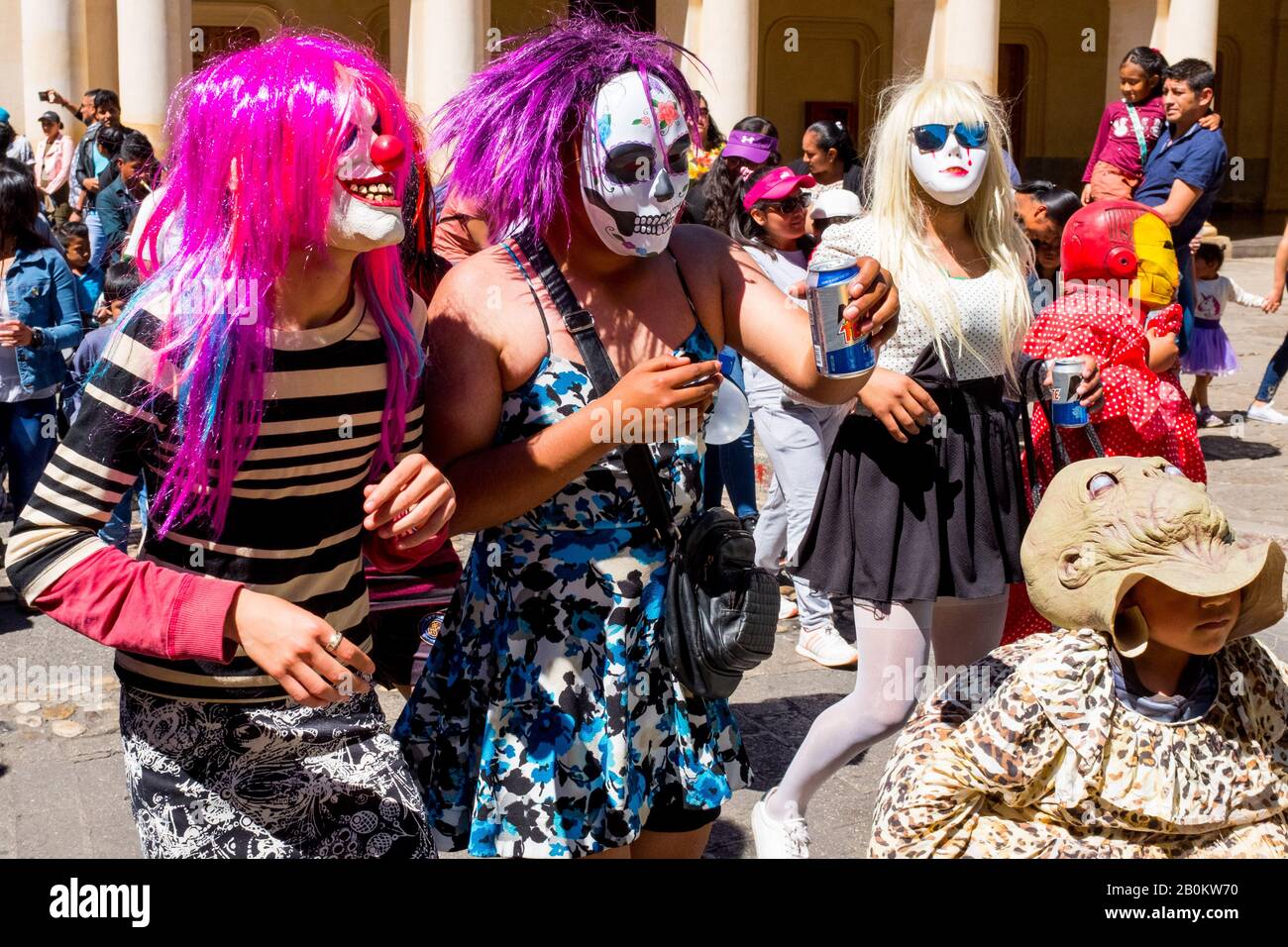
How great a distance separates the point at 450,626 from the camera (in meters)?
2.62

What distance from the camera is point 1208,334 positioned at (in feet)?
32.5

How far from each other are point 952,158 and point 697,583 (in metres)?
1.55

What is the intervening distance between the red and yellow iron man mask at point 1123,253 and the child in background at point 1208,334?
15.9 feet

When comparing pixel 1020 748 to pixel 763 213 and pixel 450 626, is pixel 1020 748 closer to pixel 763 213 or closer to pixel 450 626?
pixel 450 626

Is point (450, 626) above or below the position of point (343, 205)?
below

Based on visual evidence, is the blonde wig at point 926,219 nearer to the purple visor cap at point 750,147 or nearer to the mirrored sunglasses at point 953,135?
the mirrored sunglasses at point 953,135

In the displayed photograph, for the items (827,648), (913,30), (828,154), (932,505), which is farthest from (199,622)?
(913,30)

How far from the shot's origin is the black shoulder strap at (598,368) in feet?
8.11

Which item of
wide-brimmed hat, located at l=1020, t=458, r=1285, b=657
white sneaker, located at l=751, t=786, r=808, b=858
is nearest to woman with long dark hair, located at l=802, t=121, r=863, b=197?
white sneaker, located at l=751, t=786, r=808, b=858

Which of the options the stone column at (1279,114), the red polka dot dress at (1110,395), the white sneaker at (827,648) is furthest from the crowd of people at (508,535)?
the stone column at (1279,114)

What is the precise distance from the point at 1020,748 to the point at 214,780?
1.27m

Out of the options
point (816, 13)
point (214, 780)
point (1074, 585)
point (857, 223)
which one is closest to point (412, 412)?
point (214, 780)

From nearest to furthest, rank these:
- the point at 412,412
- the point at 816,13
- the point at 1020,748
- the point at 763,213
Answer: the point at 412,412
the point at 1020,748
the point at 763,213
the point at 816,13

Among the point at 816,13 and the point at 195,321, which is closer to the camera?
the point at 195,321
